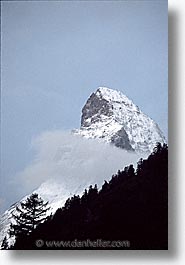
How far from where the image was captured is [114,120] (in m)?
1.75

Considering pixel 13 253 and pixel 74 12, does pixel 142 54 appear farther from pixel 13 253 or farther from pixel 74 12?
pixel 13 253

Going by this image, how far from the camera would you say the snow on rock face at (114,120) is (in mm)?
1736

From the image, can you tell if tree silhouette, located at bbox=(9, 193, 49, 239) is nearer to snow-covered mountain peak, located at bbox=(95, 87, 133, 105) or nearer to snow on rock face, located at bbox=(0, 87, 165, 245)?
snow on rock face, located at bbox=(0, 87, 165, 245)

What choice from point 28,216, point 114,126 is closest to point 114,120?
point 114,126

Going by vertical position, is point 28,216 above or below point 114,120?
below

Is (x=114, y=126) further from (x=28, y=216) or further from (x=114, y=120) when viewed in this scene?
(x=28, y=216)

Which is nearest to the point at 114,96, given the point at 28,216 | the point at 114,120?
the point at 114,120

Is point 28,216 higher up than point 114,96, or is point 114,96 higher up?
point 114,96

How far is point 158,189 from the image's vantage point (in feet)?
5.54

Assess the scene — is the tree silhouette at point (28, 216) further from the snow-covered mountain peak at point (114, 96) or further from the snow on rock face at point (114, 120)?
the snow-covered mountain peak at point (114, 96)

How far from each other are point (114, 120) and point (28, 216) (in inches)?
16.1

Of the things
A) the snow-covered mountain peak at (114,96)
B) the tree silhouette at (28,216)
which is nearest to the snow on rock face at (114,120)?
the snow-covered mountain peak at (114,96)

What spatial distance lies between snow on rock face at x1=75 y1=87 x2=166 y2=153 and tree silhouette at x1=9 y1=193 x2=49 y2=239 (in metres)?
0.26

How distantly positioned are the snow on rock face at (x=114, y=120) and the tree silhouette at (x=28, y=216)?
256 millimetres
